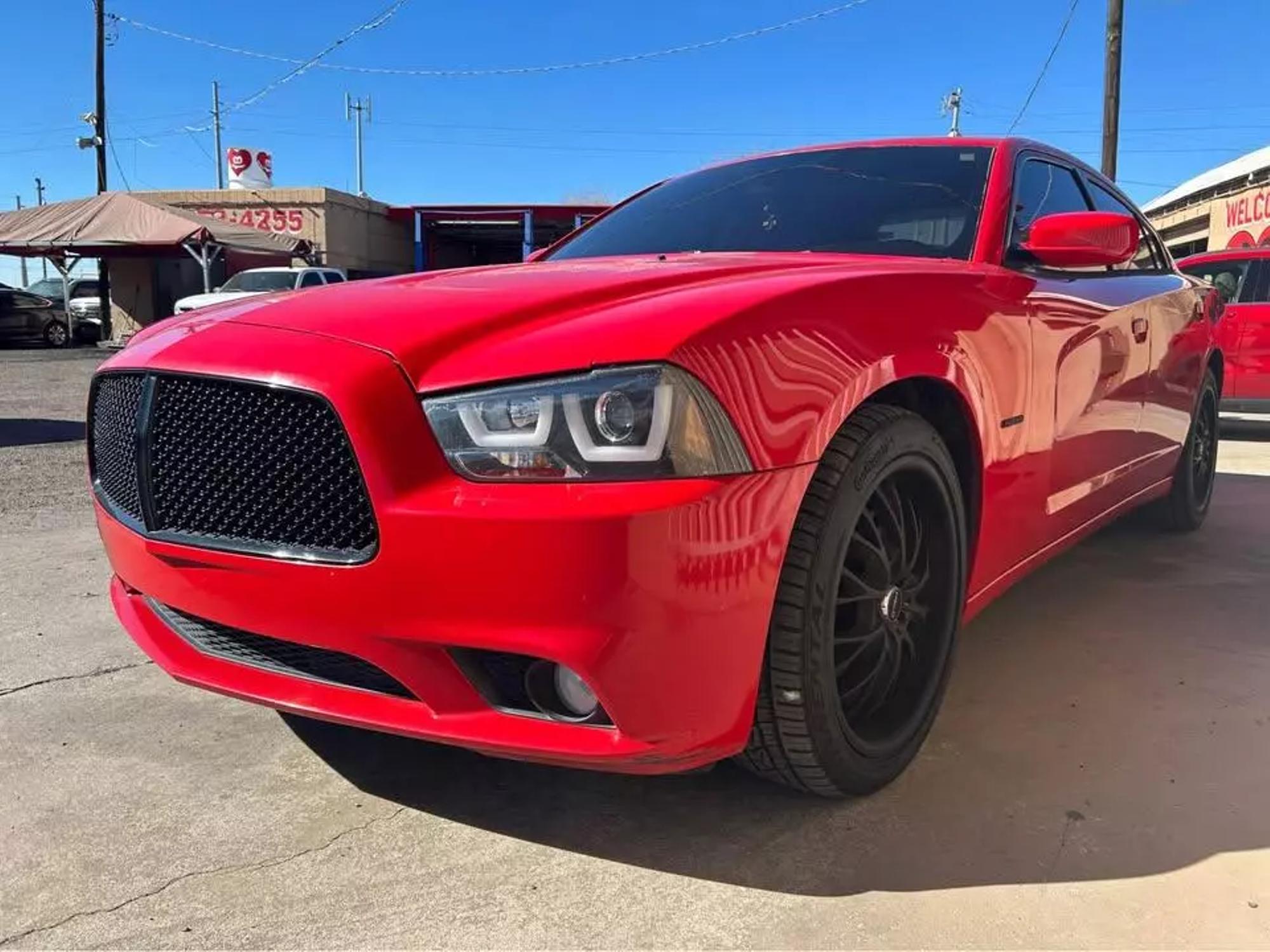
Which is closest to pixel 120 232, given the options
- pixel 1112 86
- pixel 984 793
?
pixel 1112 86

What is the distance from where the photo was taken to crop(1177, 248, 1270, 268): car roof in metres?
8.55

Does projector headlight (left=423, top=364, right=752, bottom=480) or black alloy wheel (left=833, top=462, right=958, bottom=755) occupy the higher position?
projector headlight (left=423, top=364, right=752, bottom=480)

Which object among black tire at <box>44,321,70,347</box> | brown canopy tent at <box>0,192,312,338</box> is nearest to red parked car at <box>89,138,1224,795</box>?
brown canopy tent at <box>0,192,312,338</box>

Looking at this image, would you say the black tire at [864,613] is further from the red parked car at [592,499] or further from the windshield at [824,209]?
the windshield at [824,209]

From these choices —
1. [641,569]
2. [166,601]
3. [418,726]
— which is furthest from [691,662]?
[166,601]

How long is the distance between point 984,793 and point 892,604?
47 cm

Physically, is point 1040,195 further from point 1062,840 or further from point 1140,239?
point 1062,840

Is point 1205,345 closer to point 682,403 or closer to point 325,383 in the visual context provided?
point 682,403

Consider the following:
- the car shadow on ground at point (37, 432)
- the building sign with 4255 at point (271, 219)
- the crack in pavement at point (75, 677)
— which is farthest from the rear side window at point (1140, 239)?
the building sign with 4255 at point (271, 219)

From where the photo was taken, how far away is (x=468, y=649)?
1.74 metres

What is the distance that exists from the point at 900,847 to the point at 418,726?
3.26 ft

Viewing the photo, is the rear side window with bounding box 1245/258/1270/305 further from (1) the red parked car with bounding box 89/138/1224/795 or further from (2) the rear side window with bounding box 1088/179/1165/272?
(1) the red parked car with bounding box 89/138/1224/795

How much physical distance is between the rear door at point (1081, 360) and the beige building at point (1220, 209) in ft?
48.3

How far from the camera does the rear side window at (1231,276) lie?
8.59 metres
